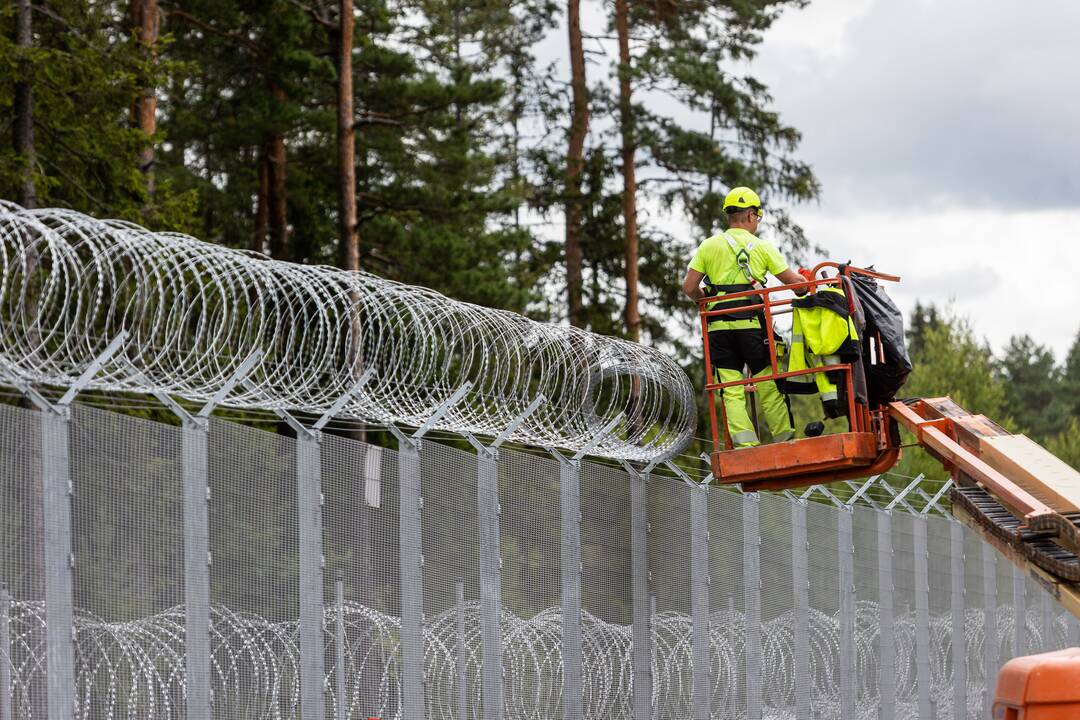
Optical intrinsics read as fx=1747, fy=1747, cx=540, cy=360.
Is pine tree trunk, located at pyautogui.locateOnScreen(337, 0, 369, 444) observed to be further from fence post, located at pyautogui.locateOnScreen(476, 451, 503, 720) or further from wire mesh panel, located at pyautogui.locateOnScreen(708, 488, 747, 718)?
fence post, located at pyautogui.locateOnScreen(476, 451, 503, 720)

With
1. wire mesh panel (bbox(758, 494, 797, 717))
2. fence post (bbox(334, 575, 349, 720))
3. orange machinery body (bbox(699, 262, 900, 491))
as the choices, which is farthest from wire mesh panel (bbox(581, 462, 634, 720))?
fence post (bbox(334, 575, 349, 720))

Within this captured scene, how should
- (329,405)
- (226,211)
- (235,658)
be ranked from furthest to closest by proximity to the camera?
(226,211), (329,405), (235,658)

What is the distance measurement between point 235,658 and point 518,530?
8.20 ft

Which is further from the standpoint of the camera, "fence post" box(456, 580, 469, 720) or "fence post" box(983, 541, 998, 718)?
"fence post" box(983, 541, 998, 718)

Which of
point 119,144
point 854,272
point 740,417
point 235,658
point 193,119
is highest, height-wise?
point 193,119

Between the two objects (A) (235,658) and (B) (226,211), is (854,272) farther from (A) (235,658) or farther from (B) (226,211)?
(B) (226,211)

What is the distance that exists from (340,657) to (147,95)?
16.3m

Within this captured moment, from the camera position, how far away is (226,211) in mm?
32031

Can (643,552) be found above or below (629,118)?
below

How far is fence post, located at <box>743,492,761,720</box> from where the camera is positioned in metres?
12.0

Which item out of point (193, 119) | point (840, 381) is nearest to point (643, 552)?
point (840, 381)

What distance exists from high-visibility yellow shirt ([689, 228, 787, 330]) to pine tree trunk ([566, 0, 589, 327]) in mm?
21394

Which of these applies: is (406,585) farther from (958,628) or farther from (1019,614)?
(1019,614)

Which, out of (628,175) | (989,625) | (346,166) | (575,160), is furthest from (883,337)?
(575,160)
